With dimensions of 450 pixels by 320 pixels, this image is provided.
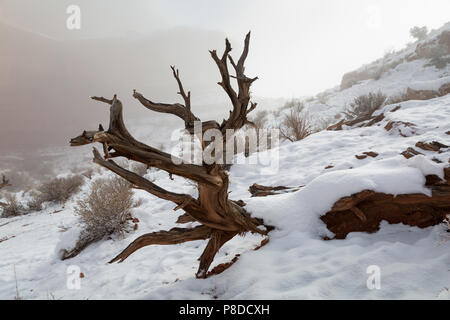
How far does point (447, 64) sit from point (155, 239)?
16.7 metres

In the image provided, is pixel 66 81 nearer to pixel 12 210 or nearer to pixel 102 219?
pixel 12 210

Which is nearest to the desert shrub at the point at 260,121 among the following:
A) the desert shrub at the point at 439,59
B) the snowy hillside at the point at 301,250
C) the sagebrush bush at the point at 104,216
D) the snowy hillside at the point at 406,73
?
the snowy hillside at the point at 406,73

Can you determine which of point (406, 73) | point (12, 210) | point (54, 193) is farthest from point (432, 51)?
point (12, 210)

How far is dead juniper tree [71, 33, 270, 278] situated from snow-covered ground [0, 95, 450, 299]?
0.93 feet

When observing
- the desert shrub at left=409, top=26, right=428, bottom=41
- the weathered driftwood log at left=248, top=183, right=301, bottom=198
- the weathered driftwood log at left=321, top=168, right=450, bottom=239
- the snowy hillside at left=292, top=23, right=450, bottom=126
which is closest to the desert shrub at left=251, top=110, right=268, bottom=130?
the snowy hillside at left=292, top=23, right=450, bottom=126

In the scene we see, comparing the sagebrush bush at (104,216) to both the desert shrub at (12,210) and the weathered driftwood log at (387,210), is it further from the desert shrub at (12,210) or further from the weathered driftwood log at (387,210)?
the desert shrub at (12,210)

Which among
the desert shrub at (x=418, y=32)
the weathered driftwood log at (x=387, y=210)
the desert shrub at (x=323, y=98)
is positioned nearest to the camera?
the weathered driftwood log at (x=387, y=210)

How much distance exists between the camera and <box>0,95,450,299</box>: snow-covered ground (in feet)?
4.61

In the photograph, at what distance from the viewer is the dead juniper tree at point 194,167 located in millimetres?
1367

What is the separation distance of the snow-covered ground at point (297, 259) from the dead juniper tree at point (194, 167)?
11.2 inches

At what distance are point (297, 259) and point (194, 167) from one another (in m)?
1.14

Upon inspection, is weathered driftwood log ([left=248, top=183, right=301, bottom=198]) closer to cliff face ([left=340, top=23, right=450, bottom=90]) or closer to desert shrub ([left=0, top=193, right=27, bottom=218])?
desert shrub ([left=0, top=193, right=27, bottom=218])
